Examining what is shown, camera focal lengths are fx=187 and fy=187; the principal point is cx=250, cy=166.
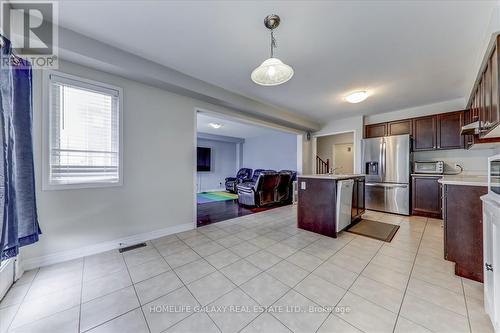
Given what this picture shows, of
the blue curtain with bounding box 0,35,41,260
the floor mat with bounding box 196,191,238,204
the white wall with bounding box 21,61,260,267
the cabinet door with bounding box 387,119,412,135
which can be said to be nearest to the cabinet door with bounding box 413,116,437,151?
the cabinet door with bounding box 387,119,412,135

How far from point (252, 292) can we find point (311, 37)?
263cm

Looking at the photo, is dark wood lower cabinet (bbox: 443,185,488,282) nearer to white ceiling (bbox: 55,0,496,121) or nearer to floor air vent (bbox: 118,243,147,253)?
white ceiling (bbox: 55,0,496,121)

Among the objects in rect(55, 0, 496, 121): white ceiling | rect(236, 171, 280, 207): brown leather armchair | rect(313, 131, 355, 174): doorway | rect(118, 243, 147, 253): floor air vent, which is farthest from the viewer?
rect(313, 131, 355, 174): doorway

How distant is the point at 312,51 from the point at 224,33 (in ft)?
3.57

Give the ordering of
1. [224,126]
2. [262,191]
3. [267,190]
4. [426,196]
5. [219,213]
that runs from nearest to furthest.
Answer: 1. [426,196]
2. [219,213]
3. [262,191]
4. [267,190]
5. [224,126]

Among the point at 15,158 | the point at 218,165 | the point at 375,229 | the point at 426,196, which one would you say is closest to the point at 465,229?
the point at 375,229

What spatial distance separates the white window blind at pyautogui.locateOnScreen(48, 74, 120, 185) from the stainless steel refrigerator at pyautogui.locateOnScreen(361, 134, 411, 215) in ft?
17.0

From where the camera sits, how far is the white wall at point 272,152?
7.68 m

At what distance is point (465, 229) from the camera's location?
1849 mm

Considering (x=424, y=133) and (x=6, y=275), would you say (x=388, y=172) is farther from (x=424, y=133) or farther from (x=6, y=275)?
(x=6, y=275)

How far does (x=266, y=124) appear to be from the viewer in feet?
15.6

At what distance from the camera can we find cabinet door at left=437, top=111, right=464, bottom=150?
12.2ft

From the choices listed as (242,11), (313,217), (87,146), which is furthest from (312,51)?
(87,146)

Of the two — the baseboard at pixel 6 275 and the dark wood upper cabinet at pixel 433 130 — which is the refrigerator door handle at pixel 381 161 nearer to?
the dark wood upper cabinet at pixel 433 130
